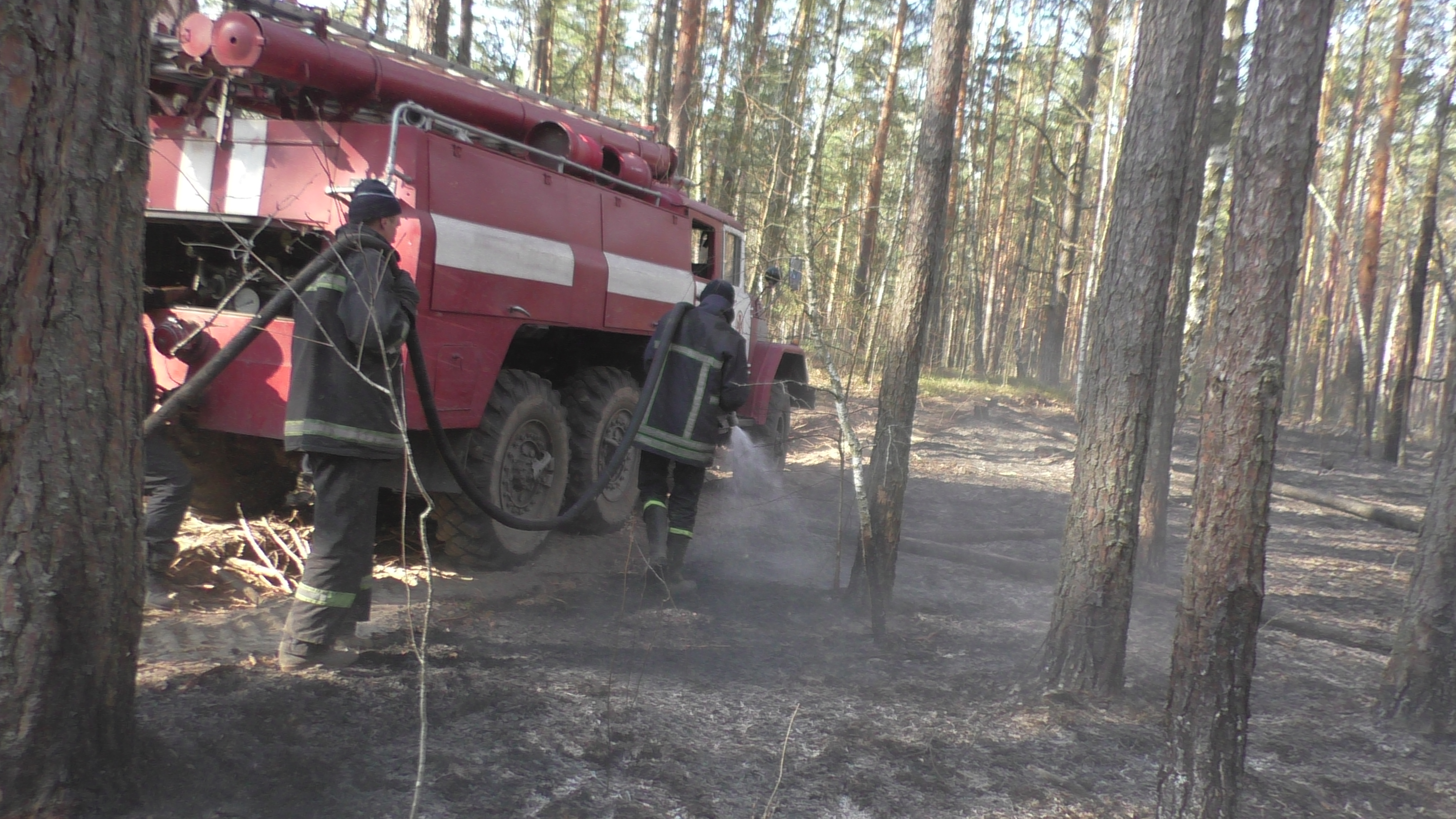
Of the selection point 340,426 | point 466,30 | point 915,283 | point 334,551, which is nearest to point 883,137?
point 466,30

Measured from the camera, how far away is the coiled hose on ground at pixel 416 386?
146 inches

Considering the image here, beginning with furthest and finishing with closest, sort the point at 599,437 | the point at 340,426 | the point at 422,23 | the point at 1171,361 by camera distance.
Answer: the point at 422,23
the point at 1171,361
the point at 599,437
the point at 340,426

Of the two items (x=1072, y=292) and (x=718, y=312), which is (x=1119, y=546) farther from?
(x=1072, y=292)

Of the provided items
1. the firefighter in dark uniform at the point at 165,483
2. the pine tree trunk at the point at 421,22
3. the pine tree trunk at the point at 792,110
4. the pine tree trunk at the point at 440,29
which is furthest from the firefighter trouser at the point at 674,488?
the pine tree trunk at the point at 792,110

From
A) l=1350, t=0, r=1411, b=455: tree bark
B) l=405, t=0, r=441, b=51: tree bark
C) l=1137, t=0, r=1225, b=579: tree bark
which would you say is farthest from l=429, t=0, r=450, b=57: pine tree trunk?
l=1350, t=0, r=1411, b=455: tree bark

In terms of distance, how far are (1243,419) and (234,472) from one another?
202 inches

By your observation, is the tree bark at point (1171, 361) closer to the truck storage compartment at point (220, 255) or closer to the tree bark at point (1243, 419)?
the tree bark at point (1243, 419)

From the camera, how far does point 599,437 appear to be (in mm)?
6359

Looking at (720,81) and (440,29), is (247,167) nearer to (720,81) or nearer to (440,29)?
(440,29)

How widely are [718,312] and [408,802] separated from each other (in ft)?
11.2

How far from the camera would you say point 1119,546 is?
418 centimetres

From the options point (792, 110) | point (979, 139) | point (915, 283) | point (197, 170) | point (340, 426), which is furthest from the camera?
point (979, 139)

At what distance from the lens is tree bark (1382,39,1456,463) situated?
519 inches

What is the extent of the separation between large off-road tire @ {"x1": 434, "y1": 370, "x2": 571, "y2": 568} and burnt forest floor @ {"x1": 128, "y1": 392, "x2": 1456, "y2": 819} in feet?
0.64
